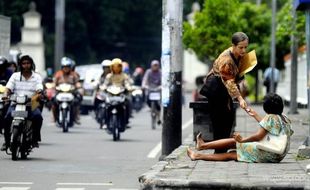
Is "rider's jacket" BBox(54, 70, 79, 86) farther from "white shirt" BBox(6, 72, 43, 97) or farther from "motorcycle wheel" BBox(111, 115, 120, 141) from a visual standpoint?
"white shirt" BBox(6, 72, 43, 97)

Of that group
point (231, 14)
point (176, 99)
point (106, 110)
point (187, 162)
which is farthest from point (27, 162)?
point (231, 14)

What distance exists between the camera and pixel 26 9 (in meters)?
76.0

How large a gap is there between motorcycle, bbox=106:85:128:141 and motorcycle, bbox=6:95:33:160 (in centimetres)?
583

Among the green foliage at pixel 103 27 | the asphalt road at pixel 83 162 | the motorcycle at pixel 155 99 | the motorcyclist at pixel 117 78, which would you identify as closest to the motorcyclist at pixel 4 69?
the asphalt road at pixel 83 162

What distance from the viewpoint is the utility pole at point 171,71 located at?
18219 mm

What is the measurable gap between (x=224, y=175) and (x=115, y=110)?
39.8 feet

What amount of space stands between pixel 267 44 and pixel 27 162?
3423 cm

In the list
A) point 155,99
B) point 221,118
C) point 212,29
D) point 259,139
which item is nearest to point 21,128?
point 221,118

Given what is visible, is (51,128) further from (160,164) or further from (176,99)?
(160,164)

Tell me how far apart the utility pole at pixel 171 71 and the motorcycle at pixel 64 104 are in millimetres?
9540

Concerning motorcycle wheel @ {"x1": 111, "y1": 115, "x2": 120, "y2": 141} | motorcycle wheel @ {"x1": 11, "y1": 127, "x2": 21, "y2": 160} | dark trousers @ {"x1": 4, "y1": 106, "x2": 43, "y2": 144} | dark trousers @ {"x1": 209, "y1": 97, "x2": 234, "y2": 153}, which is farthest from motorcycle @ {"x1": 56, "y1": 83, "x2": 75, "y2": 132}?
dark trousers @ {"x1": 209, "y1": 97, "x2": 234, "y2": 153}

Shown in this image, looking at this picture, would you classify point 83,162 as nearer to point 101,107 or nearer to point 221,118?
point 221,118

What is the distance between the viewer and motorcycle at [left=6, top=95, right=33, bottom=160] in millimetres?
18719

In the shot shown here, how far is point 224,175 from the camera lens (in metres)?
13.4
